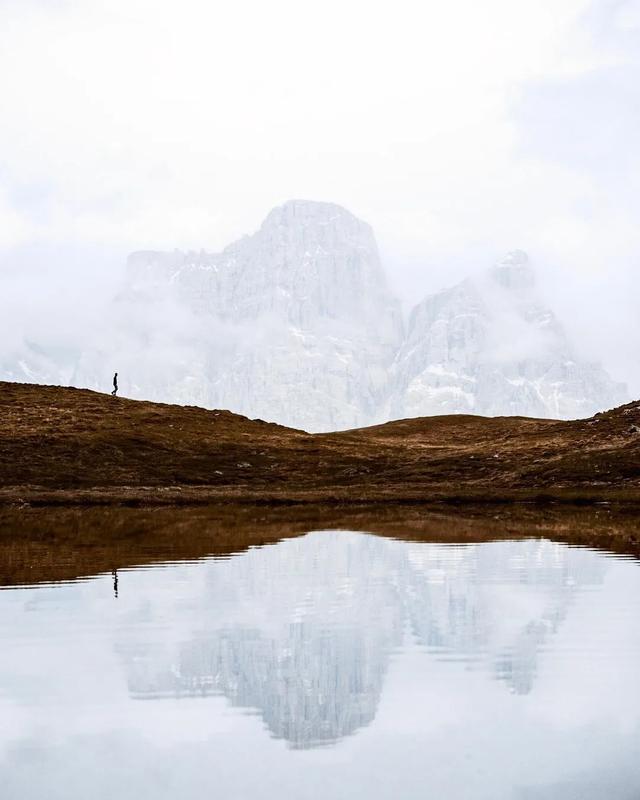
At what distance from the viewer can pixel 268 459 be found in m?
109

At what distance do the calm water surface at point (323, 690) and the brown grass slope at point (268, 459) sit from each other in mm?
49876

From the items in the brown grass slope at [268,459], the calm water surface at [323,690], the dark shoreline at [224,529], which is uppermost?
the brown grass slope at [268,459]

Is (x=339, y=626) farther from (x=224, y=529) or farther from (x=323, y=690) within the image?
(x=224, y=529)

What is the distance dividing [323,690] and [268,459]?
9212cm

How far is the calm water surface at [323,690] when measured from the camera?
43.3 feet

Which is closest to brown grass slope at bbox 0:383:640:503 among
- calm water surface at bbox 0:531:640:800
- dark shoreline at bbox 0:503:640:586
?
dark shoreline at bbox 0:503:640:586

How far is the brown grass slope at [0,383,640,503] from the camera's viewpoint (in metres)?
83.2

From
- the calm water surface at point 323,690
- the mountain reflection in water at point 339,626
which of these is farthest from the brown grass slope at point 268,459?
the calm water surface at point 323,690

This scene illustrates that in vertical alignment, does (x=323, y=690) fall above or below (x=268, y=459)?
below

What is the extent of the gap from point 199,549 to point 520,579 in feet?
51.4

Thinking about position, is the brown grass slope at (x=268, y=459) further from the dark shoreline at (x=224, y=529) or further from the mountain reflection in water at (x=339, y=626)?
the mountain reflection in water at (x=339, y=626)

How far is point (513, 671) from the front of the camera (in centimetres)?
1881

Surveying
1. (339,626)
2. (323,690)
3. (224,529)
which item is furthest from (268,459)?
(323,690)

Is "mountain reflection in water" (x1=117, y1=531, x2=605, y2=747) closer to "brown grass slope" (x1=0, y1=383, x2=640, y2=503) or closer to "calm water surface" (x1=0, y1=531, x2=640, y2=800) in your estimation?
"calm water surface" (x1=0, y1=531, x2=640, y2=800)
